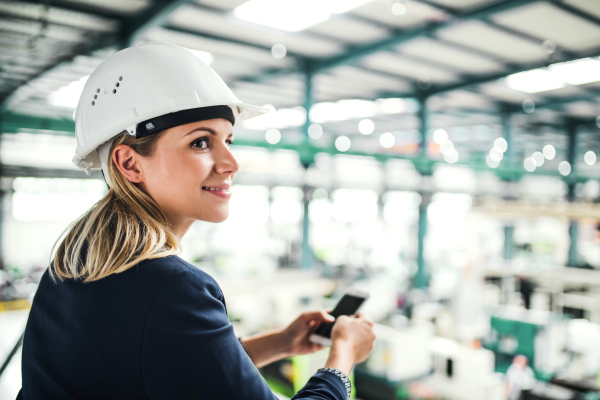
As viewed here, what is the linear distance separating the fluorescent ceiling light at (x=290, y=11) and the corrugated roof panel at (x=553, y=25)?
194 centimetres

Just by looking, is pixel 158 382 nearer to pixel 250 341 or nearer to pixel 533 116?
pixel 250 341

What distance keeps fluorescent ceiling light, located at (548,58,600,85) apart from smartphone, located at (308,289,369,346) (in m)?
6.92

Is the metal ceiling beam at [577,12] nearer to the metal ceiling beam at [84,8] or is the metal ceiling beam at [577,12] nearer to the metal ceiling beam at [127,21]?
the metal ceiling beam at [127,21]

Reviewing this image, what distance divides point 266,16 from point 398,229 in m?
15.2

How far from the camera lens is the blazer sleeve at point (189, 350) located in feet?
2.37

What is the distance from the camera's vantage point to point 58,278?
0.88 m

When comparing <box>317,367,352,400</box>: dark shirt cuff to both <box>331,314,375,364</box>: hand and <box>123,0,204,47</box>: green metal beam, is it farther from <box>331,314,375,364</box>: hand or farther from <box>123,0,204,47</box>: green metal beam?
<box>123,0,204,47</box>: green metal beam

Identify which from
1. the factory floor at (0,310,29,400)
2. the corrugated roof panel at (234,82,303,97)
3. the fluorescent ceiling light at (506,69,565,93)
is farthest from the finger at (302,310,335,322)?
the corrugated roof panel at (234,82,303,97)

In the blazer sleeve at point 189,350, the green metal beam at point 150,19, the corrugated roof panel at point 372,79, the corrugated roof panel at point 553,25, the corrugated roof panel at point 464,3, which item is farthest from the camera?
the corrugated roof panel at point 372,79

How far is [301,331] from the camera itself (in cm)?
132

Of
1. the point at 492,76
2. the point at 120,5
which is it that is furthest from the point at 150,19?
the point at 492,76

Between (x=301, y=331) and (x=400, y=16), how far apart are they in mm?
5286

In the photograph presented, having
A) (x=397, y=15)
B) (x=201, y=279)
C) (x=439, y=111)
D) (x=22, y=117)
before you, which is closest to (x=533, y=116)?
(x=439, y=111)

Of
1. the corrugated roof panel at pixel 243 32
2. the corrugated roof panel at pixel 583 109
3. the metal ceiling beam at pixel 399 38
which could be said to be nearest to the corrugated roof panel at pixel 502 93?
the corrugated roof panel at pixel 583 109
